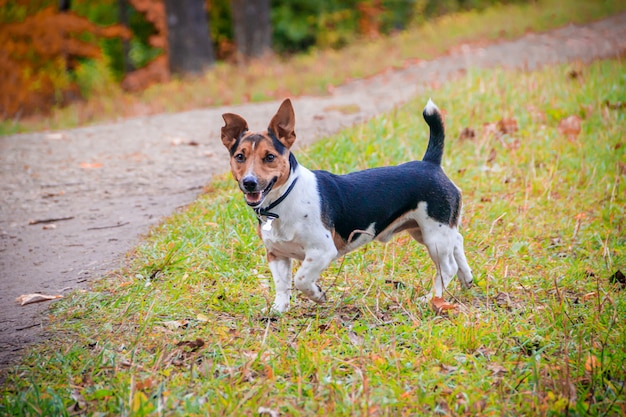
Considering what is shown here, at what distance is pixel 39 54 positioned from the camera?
17.7 m

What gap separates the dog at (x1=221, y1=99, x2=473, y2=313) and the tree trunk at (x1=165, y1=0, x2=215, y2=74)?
38.2 ft

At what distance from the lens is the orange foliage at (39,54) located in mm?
15562

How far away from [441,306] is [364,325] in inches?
22.7

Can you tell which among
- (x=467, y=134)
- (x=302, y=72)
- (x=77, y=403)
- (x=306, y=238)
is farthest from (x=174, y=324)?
(x=302, y=72)

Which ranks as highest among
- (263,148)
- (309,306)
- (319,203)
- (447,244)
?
(263,148)

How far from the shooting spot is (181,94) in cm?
1327

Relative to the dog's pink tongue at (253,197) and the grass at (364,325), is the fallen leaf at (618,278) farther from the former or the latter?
the dog's pink tongue at (253,197)

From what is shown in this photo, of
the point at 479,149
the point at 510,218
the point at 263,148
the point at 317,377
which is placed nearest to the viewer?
the point at 317,377

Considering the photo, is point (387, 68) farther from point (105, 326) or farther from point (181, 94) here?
point (105, 326)

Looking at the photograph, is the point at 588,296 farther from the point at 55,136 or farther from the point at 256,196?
the point at 55,136

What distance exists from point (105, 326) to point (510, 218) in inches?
154

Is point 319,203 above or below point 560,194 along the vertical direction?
above

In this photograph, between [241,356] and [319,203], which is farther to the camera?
[319,203]

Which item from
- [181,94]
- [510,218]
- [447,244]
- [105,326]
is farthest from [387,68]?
[105,326]
